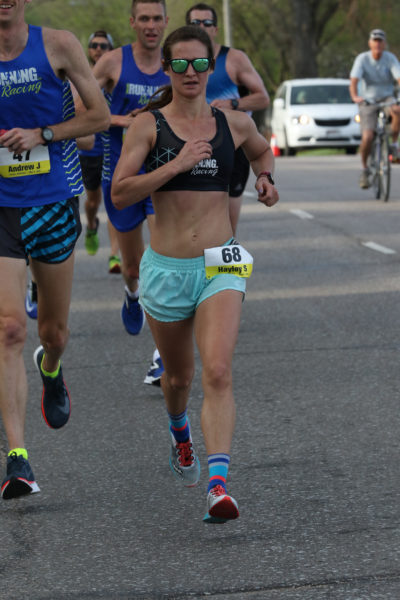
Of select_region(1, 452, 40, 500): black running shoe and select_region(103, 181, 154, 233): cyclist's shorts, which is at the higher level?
select_region(103, 181, 154, 233): cyclist's shorts

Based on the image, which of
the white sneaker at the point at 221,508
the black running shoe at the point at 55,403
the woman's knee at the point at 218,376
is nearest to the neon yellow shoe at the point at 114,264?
the black running shoe at the point at 55,403

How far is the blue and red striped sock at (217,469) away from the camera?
15.6 feet

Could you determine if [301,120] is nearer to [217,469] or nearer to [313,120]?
[313,120]

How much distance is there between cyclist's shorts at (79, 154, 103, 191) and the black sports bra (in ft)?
24.4

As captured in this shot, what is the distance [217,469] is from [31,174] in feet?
5.54

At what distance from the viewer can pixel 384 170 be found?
18531 mm

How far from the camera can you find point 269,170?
5.62 m

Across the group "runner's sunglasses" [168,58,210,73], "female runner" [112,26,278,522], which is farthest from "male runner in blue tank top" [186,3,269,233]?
"runner's sunglasses" [168,58,210,73]

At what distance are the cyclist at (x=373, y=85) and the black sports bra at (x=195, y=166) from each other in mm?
13214

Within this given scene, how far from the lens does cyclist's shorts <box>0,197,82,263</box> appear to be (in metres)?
5.78

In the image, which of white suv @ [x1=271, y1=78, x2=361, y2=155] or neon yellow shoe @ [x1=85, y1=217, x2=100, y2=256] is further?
white suv @ [x1=271, y1=78, x2=361, y2=155]

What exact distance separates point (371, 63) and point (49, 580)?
50.3 feet

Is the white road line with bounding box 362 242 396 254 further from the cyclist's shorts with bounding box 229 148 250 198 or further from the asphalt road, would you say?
the cyclist's shorts with bounding box 229 148 250 198

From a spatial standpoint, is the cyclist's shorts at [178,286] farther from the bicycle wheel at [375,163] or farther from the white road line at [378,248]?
the bicycle wheel at [375,163]
